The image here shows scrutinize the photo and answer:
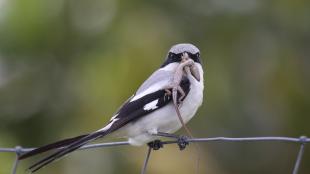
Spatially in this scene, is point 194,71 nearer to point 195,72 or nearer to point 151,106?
point 195,72

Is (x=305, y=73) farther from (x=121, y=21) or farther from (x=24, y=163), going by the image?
(x=24, y=163)

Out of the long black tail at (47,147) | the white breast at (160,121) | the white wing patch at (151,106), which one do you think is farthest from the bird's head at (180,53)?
the long black tail at (47,147)

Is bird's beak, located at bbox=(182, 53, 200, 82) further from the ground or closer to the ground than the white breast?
further from the ground

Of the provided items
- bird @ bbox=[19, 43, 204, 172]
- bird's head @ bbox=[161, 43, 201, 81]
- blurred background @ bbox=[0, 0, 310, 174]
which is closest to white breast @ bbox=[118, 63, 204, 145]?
bird @ bbox=[19, 43, 204, 172]

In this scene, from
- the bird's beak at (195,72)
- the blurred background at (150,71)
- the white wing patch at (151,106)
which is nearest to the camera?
the white wing patch at (151,106)

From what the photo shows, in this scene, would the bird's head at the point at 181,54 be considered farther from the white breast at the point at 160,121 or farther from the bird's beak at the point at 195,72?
the white breast at the point at 160,121

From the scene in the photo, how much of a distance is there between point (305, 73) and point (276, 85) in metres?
0.37

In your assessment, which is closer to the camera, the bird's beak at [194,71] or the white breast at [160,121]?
the white breast at [160,121]

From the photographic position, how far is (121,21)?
7438 mm

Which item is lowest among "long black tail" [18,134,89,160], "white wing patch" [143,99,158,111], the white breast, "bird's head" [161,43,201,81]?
"long black tail" [18,134,89,160]

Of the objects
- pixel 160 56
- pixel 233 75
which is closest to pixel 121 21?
pixel 160 56

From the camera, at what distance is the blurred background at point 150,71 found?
7016 millimetres

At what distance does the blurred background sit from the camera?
702cm

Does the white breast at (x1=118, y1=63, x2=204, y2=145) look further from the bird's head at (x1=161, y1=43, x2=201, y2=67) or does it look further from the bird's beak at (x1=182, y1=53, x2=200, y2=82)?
the bird's head at (x1=161, y1=43, x2=201, y2=67)
